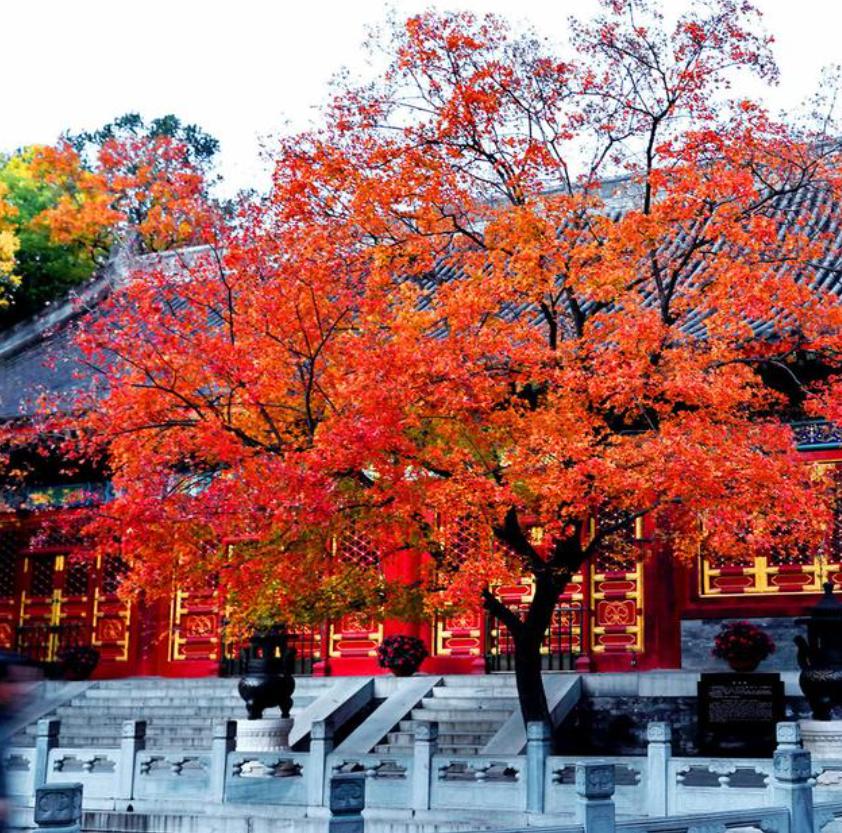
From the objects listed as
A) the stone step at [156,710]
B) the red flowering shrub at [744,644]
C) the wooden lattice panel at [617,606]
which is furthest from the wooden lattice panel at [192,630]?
the red flowering shrub at [744,644]

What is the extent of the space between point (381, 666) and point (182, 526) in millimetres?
7256

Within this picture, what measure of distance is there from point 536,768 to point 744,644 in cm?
705

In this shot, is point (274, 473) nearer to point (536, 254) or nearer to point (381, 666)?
point (536, 254)

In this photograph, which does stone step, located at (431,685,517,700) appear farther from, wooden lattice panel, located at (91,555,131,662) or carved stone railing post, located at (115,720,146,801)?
wooden lattice panel, located at (91,555,131,662)

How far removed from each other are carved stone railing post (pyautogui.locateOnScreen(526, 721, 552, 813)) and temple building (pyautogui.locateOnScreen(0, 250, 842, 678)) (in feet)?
7.85

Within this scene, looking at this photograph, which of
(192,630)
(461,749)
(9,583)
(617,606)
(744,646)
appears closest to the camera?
(461,749)

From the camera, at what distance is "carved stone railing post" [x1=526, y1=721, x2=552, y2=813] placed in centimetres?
1413

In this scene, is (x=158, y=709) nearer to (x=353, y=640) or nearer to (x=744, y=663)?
(x=353, y=640)

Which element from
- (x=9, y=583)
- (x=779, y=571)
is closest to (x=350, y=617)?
(x=779, y=571)

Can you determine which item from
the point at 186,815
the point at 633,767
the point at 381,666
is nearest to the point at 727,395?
the point at 633,767

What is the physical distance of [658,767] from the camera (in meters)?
13.7

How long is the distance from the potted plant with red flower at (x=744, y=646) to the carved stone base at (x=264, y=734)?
6.71 metres

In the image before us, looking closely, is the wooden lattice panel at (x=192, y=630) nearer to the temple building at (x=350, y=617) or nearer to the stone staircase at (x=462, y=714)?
the temple building at (x=350, y=617)

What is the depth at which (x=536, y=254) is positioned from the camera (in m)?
15.1
